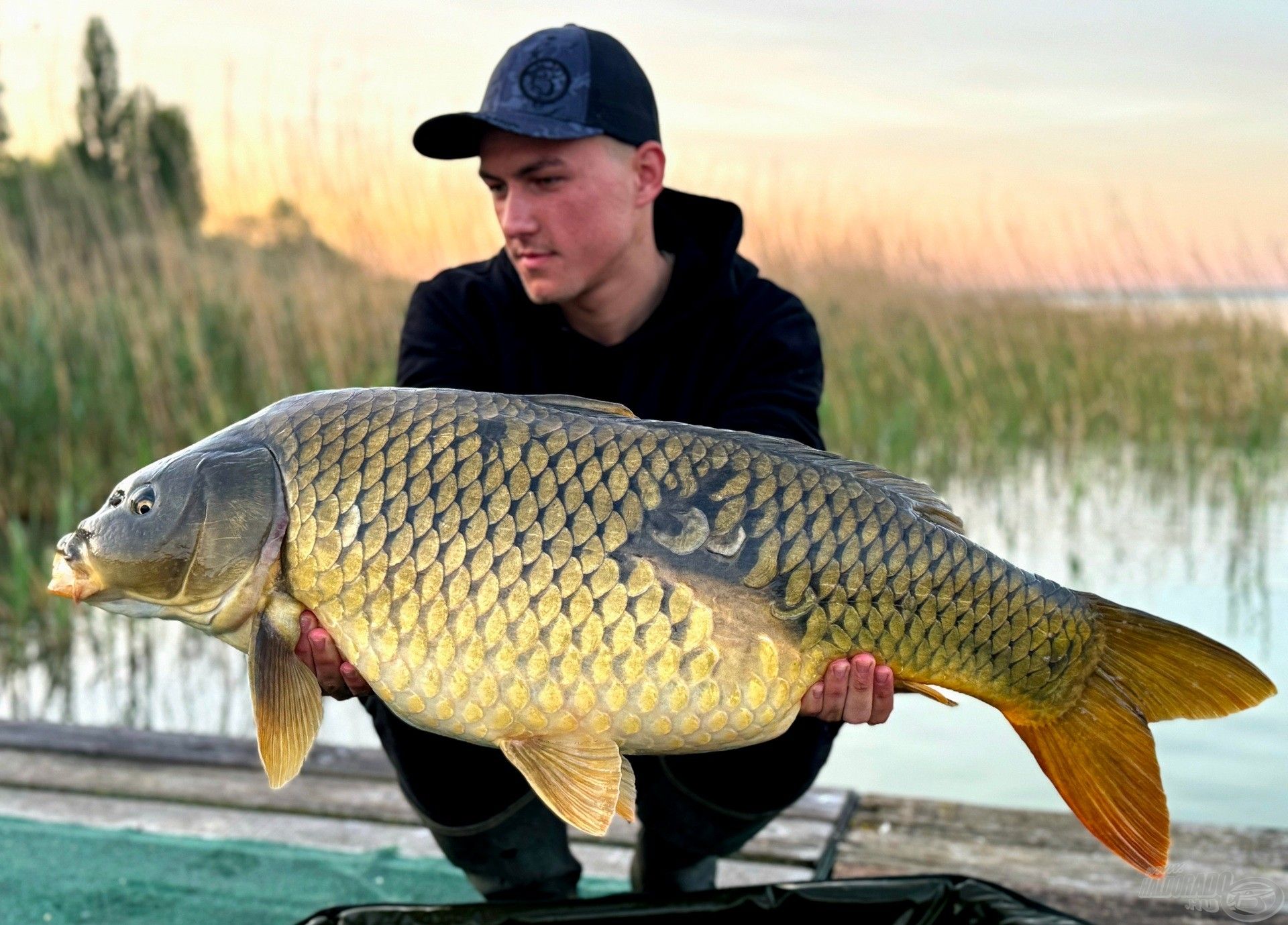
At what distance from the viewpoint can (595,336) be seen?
1842 mm

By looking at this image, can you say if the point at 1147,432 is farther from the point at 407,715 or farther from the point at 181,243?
the point at 407,715

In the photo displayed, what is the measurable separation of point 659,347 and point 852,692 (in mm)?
657

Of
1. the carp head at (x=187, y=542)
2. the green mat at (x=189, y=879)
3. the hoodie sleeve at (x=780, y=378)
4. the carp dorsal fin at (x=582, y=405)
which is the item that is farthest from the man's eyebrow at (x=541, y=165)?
the green mat at (x=189, y=879)

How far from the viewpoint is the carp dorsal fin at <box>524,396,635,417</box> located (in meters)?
A: 1.30

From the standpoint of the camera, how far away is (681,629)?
1187mm

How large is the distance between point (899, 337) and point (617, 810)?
493cm

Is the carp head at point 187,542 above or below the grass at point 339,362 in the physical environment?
below

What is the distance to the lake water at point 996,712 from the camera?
2.88 m

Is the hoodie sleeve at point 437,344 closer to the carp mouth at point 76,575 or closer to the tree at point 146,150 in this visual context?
the carp mouth at point 76,575

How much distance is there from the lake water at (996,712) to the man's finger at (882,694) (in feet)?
3.73

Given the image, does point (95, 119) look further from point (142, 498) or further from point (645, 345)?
point (142, 498)

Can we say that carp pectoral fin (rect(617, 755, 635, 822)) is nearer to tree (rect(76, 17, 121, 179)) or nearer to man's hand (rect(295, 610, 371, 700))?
man's hand (rect(295, 610, 371, 700))

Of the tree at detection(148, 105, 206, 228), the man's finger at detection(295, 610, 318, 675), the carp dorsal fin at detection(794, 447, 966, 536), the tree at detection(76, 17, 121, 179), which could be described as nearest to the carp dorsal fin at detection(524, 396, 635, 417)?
the carp dorsal fin at detection(794, 447, 966, 536)

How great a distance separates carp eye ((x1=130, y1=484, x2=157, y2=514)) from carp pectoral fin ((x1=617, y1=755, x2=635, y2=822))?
50cm
